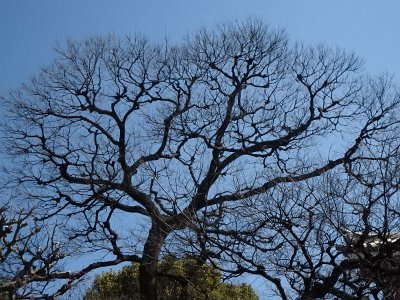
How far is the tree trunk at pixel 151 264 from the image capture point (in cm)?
1317

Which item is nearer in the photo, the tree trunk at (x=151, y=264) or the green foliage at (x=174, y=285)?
the tree trunk at (x=151, y=264)

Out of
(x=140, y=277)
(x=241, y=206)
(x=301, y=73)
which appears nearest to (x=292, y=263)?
(x=241, y=206)

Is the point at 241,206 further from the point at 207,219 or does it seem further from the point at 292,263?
the point at 292,263

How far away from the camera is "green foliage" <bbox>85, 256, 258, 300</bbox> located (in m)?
14.3

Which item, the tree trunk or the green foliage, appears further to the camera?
the green foliage

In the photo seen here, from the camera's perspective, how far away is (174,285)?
16.2 metres

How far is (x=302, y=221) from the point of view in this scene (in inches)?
416

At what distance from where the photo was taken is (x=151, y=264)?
15008 millimetres

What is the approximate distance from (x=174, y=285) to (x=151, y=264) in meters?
1.42

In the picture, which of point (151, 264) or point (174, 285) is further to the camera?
point (174, 285)

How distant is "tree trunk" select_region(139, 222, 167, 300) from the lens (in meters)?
13.2

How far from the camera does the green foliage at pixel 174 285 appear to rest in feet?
47.0

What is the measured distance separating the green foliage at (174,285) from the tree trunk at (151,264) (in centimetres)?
21

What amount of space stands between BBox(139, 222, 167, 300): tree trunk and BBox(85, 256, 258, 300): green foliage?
215mm
